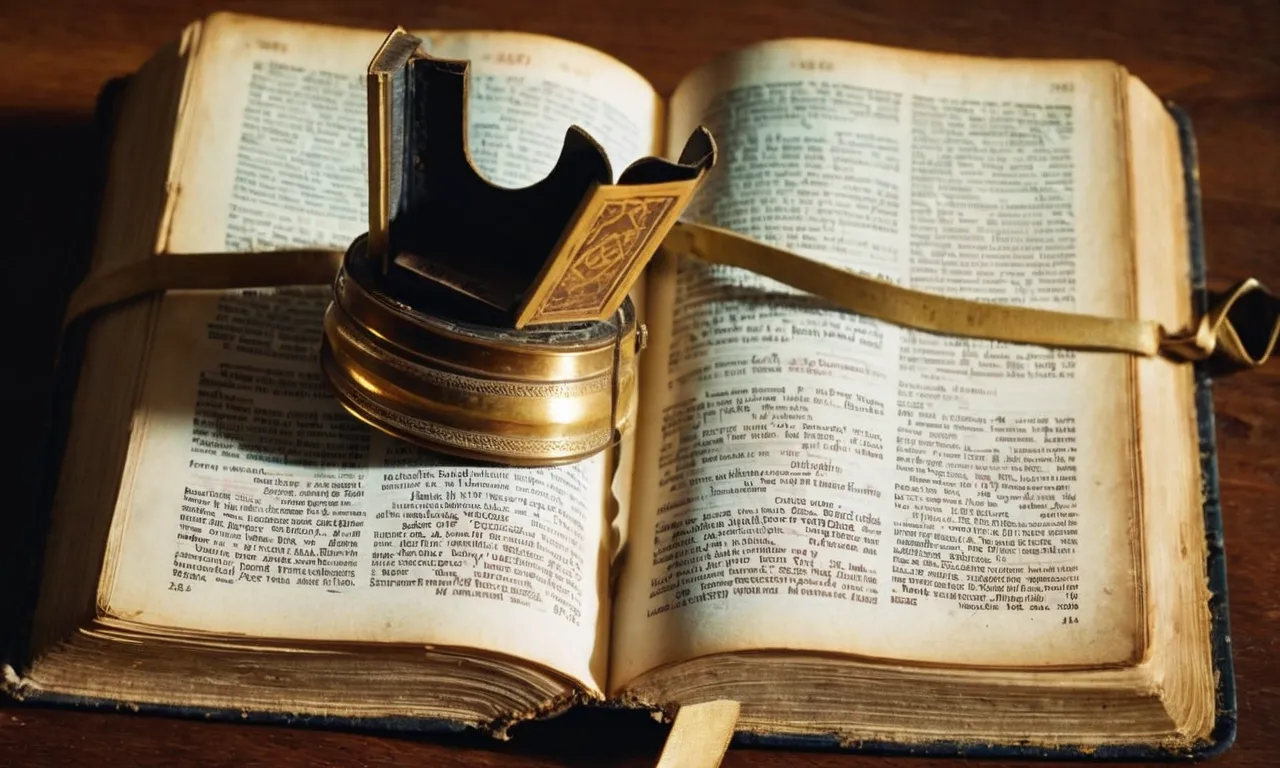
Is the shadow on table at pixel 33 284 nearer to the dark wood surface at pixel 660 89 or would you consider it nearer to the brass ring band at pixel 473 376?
the dark wood surface at pixel 660 89

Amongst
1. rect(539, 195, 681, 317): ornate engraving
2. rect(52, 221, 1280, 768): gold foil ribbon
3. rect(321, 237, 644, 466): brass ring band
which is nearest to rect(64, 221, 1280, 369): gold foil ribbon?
rect(52, 221, 1280, 768): gold foil ribbon

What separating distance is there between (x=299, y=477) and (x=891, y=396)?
0.51 meters

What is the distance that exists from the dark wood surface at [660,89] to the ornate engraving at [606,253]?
1.11ft

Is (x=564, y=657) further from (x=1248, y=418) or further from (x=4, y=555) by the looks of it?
(x=1248, y=418)

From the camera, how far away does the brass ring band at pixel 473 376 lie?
1150 mm

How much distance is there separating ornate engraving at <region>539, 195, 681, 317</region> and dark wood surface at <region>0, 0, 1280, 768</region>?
0.34 meters

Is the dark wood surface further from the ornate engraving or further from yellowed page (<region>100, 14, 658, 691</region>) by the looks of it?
the ornate engraving

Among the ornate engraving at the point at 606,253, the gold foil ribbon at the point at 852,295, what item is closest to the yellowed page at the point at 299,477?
the gold foil ribbon at the point at 852,295

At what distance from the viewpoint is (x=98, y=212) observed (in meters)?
1.46

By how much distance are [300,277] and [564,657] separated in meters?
0.41

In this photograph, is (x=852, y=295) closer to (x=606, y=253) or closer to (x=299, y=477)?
(x=606, y=253)

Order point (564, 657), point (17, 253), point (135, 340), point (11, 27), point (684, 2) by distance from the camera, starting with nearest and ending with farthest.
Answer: point (564, 657) < point (135, 340) < point (17, 253) < point (11, 27) < point (684, 2)

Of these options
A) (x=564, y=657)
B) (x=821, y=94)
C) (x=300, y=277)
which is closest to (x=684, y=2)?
(x=821, y=94)

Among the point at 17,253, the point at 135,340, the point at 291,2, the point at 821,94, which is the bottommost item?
the point at 135,340
